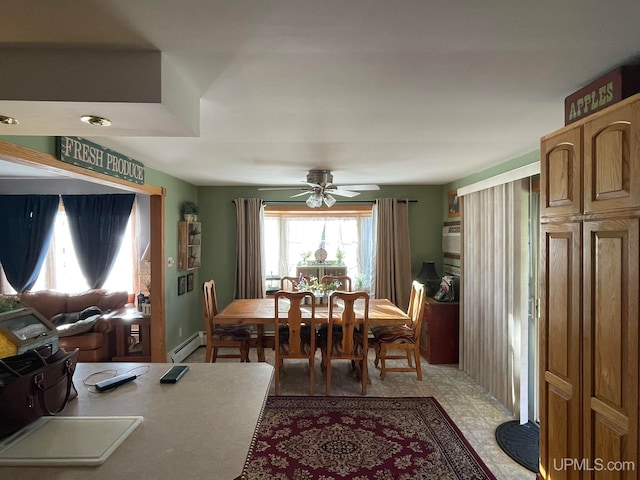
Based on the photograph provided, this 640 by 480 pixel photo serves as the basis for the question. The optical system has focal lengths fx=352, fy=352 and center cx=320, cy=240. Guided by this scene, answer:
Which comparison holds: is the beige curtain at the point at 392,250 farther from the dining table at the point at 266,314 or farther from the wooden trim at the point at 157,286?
the wooden trim at the point at 157,286

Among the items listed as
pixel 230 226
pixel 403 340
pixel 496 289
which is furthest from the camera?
pixel 230 226

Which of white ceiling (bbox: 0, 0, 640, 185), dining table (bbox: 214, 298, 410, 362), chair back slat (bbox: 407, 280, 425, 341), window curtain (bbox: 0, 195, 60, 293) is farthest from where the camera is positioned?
window curtain (bbox: 0, 195, 60, 293)

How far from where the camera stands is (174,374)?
5.53ft

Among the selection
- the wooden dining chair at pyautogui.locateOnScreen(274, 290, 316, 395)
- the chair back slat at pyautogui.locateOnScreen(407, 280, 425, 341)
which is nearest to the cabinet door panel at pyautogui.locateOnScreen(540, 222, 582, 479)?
the chair back slat at pyautogui.locateOnScreen(407, 280, 425, 341)

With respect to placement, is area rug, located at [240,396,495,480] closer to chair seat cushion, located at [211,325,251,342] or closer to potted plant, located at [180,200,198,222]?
chair seat cushion, located at [211,325,251,342]

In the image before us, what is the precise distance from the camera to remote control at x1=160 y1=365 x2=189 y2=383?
1.62m

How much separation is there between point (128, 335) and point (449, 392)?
3.69 m

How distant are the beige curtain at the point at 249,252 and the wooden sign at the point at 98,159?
1.79m

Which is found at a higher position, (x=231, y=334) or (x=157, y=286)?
(x=157, y=286)

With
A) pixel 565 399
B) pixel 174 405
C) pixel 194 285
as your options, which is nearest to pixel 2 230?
pixel 194 285

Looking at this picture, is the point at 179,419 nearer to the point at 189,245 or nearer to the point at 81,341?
the point at 81,341

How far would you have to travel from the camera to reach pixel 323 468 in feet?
7.84

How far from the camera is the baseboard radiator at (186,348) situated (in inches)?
170
